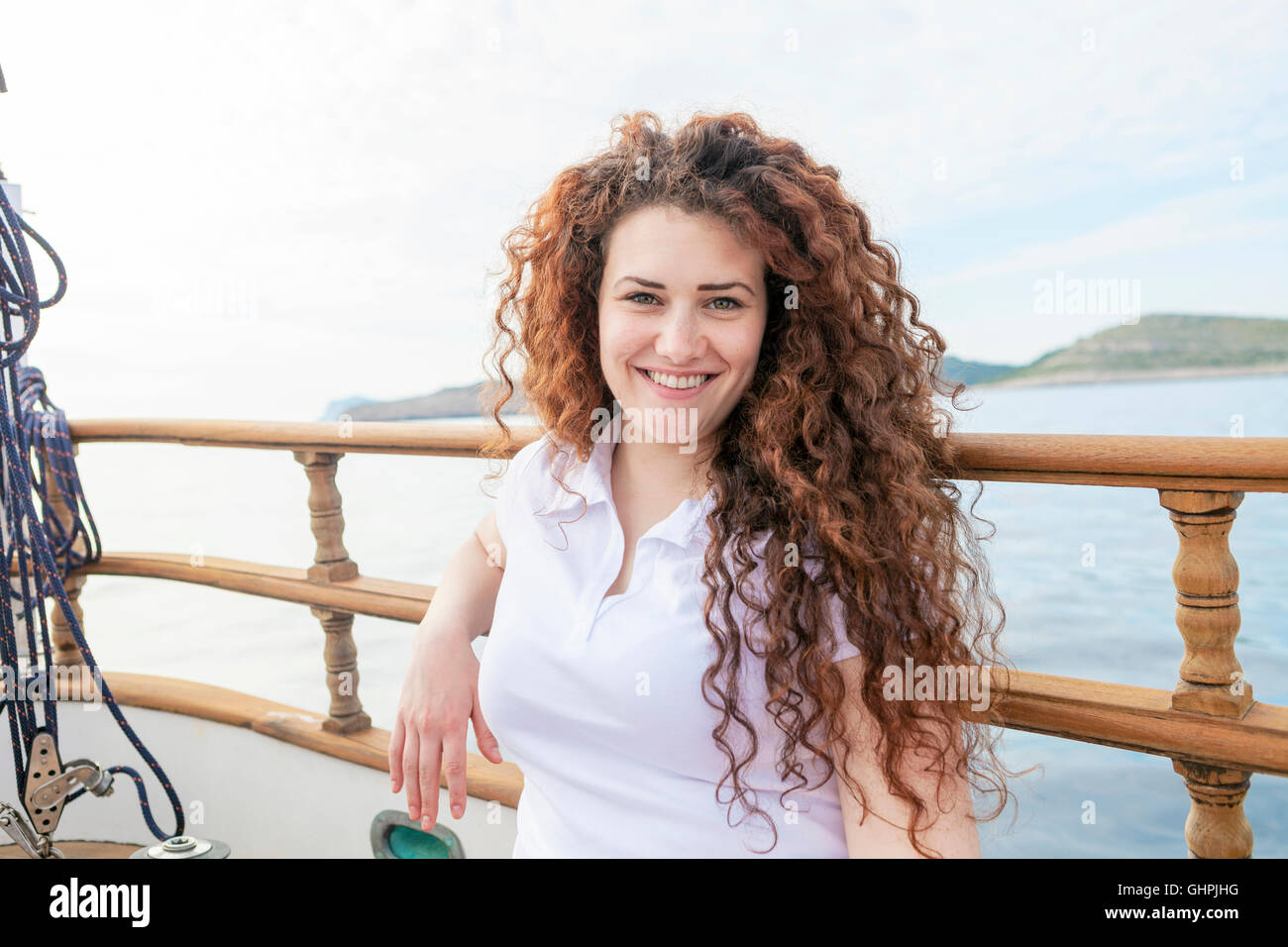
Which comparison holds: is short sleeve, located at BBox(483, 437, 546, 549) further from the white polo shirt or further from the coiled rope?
the coiled rope

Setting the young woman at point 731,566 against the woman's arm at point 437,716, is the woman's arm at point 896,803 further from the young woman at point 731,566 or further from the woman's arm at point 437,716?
the woman's arm at point 437,716

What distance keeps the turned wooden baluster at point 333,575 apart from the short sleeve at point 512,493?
0.88 meters

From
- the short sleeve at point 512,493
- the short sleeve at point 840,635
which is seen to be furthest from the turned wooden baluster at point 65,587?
the short sleeve at point 840,635

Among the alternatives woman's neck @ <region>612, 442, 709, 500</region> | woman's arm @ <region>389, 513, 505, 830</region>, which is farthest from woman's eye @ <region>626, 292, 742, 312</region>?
woman's arm @ <region>389, 513, 505, 830</region>

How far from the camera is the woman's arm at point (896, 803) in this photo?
3.43 ft

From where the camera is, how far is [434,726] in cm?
133

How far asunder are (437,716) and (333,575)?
101 centimetres

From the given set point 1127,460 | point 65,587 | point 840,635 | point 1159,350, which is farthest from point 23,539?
point 1159,350

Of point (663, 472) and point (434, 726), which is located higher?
point (663, 472)

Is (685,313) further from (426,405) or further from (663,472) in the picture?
(426,405)

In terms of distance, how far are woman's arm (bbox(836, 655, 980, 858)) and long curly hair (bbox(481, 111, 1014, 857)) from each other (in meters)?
0.01

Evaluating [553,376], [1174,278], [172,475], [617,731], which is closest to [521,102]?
[172,475]

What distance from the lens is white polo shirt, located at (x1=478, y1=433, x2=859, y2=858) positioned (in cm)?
112
